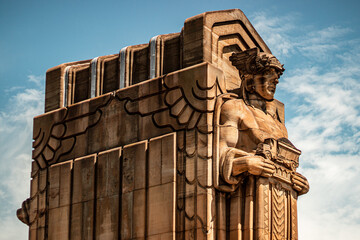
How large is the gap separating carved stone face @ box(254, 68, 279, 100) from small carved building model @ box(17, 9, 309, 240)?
0.10ft

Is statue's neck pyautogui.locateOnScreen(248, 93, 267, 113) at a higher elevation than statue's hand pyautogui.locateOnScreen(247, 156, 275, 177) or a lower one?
higher

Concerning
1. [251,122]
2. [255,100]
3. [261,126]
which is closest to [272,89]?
[255,100]

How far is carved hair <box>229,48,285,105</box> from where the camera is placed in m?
24.8

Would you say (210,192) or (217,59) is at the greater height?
(217,59)

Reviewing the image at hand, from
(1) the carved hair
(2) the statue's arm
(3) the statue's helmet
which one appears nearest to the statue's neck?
(1) the carved hair

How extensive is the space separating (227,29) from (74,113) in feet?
18.3

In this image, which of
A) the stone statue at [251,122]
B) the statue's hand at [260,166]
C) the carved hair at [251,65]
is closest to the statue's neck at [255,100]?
the stone statue at [251,122]

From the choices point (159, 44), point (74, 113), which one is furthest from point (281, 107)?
point (74, 113)

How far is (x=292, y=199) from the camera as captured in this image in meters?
24.8

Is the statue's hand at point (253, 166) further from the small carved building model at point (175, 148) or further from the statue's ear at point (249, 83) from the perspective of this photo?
the statue's ear at point (249, 83)

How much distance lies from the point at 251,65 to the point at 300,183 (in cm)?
376

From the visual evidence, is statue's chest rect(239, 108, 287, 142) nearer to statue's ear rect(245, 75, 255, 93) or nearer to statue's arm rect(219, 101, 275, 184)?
statue's arm rect(219, 101, 275, 184)

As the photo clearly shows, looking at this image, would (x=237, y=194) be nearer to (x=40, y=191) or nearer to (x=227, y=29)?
(x=227, y=29)

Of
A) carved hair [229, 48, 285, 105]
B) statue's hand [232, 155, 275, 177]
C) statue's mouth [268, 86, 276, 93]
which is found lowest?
statue's hand [232, 155, 275, 177]
